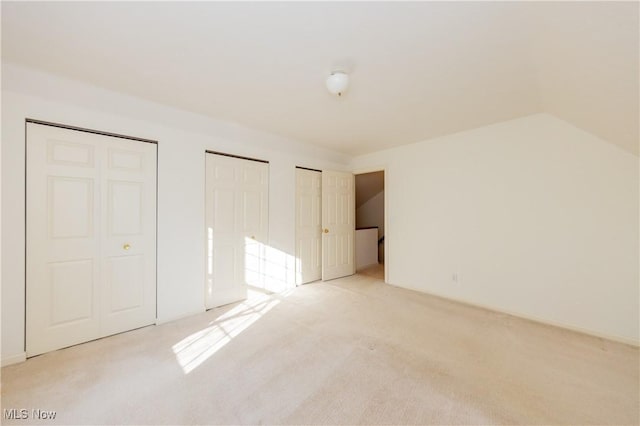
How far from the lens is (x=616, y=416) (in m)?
1.43

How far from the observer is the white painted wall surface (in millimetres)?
5301

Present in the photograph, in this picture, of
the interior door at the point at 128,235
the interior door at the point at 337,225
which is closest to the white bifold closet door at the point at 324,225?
the interior door at the point at 337,225

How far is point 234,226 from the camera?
3.19m

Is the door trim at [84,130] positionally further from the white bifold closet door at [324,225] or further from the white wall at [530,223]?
the white wall at [530,223]

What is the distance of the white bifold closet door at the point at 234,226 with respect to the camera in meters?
2.99

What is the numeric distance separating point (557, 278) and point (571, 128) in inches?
64.7

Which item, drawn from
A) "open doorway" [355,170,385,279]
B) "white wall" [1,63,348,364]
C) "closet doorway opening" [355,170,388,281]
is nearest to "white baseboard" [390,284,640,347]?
"closet doorway opening" [355,170,388,281]

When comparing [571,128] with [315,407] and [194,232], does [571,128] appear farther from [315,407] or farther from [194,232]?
[194,232]

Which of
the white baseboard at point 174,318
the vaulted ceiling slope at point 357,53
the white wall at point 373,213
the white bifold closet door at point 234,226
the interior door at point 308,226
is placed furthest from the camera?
the white wall at point 373,213
